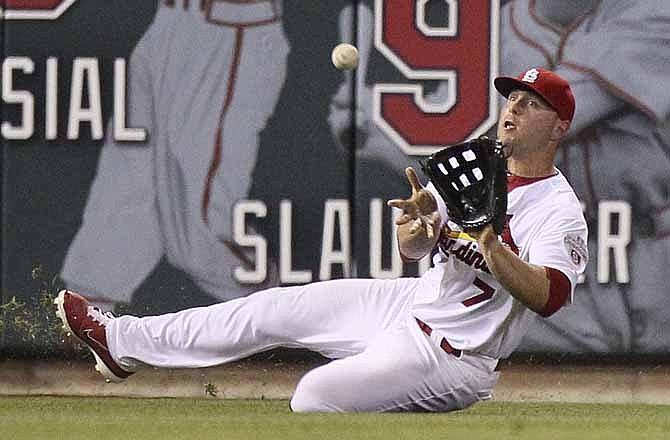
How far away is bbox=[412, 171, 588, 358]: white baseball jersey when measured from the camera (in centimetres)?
575

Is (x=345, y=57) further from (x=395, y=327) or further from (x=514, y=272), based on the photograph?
(x=514, y=272)

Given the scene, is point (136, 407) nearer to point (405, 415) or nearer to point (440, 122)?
point (440, 122)

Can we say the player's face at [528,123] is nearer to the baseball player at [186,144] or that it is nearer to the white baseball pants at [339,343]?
the white baseball pants at [339,343]

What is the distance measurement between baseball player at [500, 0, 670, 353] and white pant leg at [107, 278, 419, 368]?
2730 millimetres

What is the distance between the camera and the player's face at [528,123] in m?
5.94

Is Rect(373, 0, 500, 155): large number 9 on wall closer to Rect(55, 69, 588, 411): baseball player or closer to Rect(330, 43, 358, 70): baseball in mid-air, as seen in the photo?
Rect(330, 43, 358, 70): baseball in mid-air

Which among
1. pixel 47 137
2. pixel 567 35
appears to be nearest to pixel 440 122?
pixel 567 35

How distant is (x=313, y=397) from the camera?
5.74 metres

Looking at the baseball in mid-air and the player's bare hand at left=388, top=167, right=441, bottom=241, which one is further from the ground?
the baseball in mid-air

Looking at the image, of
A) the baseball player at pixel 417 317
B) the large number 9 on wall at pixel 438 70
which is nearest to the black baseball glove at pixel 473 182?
the baseball player at pixel 417 317

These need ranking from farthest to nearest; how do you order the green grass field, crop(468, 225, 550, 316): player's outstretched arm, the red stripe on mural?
the red stripe on mural → crop(468, 225, 550, 316): player's outstretched arm → the green grass field

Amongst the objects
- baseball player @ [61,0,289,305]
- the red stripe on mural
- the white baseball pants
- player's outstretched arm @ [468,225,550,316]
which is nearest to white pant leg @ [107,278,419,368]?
the white baseball pants

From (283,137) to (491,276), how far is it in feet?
9.92

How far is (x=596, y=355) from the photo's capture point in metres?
8.67
